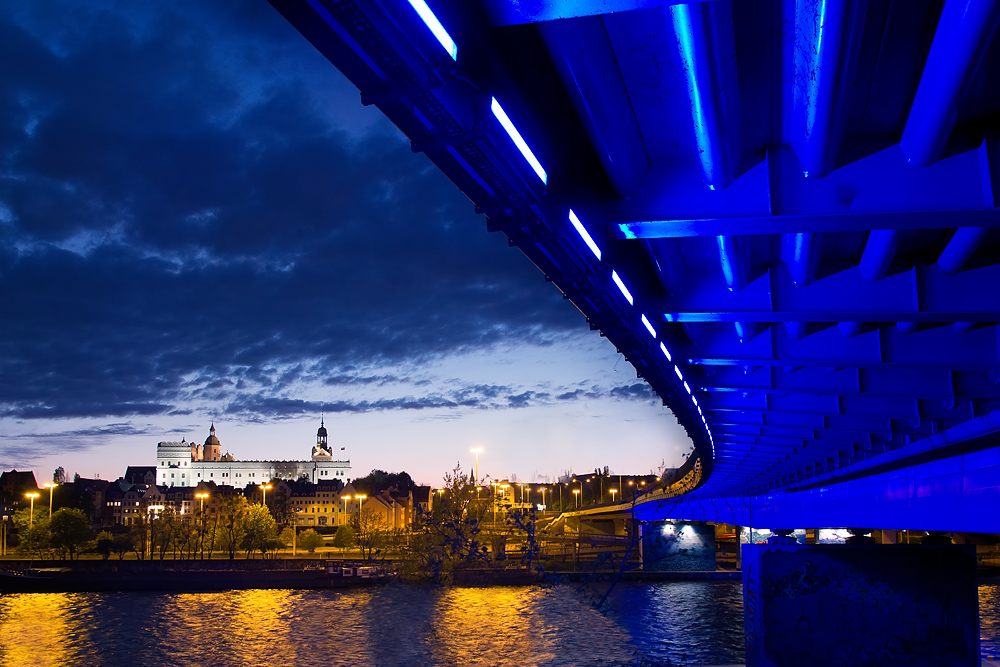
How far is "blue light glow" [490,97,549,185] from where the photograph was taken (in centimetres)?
510

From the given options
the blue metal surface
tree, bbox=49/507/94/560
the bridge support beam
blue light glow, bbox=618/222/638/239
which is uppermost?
the blue metal surface

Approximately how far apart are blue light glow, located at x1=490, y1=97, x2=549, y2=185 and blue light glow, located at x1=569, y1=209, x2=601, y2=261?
586 mm

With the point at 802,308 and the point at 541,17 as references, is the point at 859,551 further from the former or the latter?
the point at 541,17

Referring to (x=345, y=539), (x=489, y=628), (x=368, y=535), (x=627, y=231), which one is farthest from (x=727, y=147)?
(x=345, y=539)

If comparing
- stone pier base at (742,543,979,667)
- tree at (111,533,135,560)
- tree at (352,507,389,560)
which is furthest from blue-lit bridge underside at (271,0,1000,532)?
tree at (111,533,135,560)

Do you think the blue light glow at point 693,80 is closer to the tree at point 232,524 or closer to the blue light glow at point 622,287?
the blue light glow at point 622,287

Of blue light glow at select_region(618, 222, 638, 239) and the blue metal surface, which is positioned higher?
the blue metal surface

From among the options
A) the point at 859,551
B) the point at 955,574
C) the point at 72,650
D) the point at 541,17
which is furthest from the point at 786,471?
the point at 72,650

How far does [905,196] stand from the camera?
5945 millimetres

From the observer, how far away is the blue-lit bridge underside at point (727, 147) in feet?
14.0

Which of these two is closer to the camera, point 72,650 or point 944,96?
point 944,96

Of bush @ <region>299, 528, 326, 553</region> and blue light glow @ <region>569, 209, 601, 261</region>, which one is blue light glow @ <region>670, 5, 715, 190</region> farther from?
bush @ <region>299, 528, 326, 553</region>

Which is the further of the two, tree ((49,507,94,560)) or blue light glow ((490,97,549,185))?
tree ((49,507,94,560))

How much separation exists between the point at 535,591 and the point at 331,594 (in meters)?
15.6
